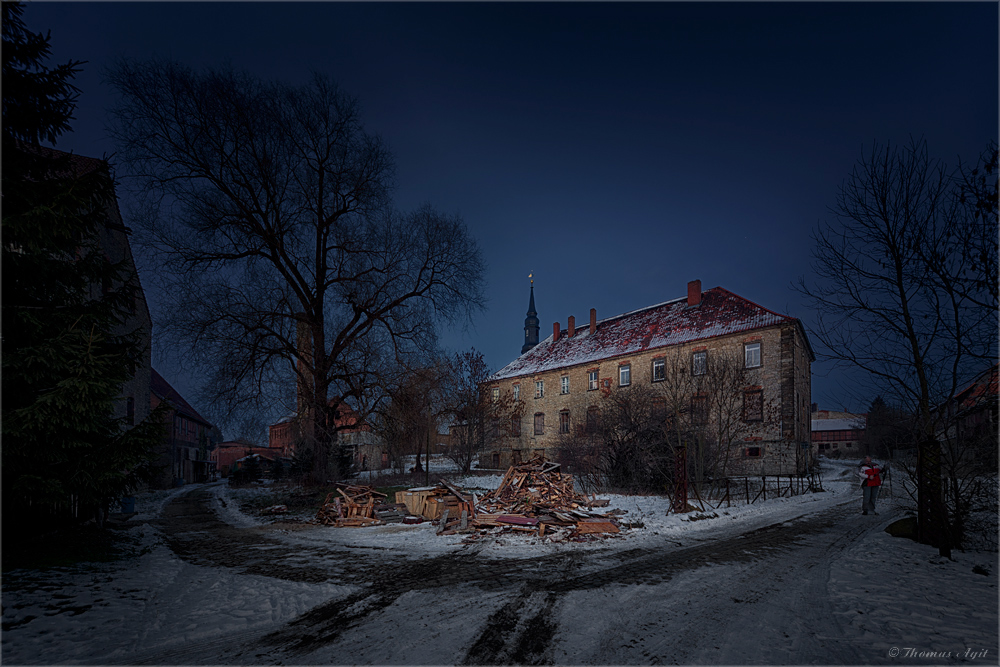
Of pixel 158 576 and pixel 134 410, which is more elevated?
pixel 134 410

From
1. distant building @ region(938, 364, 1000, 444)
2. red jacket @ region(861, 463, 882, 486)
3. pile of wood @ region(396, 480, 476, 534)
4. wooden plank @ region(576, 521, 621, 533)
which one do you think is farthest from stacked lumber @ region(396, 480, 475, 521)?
red jacket @ region(861, 463, 882, 486)

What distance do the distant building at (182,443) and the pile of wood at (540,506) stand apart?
24225mm

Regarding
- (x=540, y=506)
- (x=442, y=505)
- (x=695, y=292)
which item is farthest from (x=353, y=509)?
(x=695, y=292)

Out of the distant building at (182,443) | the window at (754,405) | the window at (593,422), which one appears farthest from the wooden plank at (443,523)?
the distant building at (182,443)

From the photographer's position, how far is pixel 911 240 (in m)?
8.01

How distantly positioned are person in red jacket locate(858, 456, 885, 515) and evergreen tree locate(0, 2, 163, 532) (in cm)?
1693

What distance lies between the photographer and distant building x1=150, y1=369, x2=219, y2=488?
1212 inches

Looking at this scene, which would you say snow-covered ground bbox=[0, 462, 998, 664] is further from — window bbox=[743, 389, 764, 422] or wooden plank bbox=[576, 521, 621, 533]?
window bbox=[743, 389, 764, 422]

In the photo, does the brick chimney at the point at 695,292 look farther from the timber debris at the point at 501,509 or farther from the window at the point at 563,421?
the timber debris at the point at 501,509

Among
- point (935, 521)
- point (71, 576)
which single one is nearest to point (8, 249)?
point (71, 576)

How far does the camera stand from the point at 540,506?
12.8m

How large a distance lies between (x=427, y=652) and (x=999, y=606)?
6.61 metres

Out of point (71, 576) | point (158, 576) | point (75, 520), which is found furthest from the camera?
point (75, 520)

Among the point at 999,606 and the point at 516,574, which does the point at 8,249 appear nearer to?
the point at 516,574
